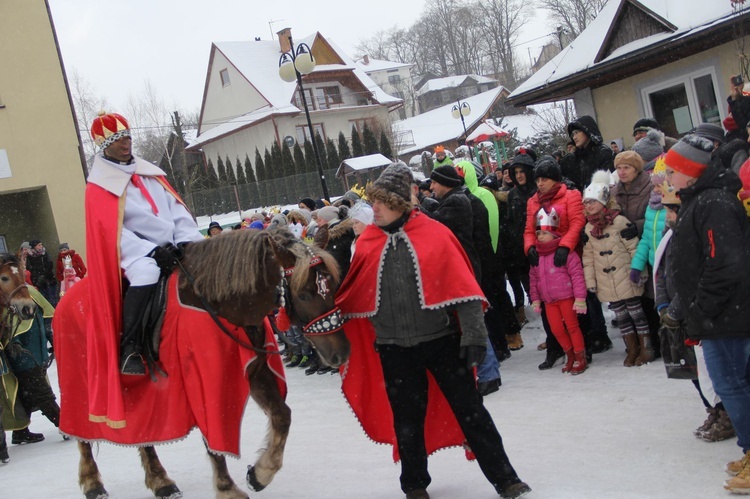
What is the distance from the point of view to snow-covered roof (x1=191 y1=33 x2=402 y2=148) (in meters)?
43.4

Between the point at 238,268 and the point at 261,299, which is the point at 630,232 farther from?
the point at 238,268

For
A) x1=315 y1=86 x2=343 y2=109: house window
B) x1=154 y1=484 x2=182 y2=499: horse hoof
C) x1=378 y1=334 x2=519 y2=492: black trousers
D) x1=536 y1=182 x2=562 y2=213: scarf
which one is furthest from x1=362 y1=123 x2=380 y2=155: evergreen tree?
x1=378 y1=334 x2=519 y2=492: black trousers

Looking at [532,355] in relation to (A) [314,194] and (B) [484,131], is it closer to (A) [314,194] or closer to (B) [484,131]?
(B) [484,131]

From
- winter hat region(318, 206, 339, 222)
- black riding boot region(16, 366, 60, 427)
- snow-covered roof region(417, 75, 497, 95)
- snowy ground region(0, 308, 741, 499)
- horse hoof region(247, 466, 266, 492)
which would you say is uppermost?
snow-covered roof region(417, 75, 497, 95)

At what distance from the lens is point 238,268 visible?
456 cm

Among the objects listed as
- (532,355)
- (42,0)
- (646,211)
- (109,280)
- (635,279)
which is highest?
(42,0)

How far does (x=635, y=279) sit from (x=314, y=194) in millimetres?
31552

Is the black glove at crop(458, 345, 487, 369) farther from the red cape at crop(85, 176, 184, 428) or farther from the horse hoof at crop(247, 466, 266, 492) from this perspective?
the red cape at crop(85, 176, 184, 428)

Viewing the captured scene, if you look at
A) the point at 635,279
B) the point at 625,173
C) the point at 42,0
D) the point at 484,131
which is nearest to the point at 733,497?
the point at 635,279

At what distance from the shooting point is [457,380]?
14.4 ft

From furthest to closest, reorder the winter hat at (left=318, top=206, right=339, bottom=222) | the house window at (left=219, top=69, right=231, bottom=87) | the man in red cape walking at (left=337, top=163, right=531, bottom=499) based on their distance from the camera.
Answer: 1. the house window at (left=219, top=69, right=231, bottom=87)
2. the winter hat at (left=318, top=206, right=339, bottom=222)
3. the man in red cape walking at (left=337, top=163, right=531, bottom=499)

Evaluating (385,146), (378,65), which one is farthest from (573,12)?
(378,65)

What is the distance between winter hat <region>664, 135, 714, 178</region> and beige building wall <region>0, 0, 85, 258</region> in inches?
→ 777

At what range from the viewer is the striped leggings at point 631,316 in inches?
269
